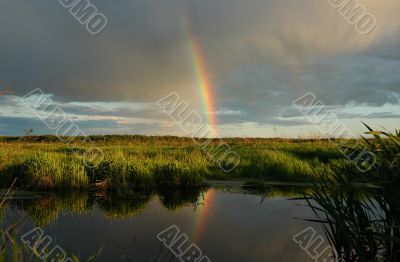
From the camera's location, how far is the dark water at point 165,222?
23.3ft

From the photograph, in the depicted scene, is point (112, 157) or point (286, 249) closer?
point (286, 249)

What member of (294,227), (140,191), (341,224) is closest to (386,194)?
(341,224)

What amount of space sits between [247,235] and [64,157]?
7977 millimetres

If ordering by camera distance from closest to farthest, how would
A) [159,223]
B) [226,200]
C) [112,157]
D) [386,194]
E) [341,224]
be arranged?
[386,194], [341,224], [159,223], [226,200], [112,157]

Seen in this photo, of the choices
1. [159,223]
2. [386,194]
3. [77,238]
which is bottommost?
[77,238]

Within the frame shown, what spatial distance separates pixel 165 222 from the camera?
8.98 m

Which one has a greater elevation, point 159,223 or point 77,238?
point 159,223

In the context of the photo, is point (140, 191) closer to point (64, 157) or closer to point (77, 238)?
point (64, 157)

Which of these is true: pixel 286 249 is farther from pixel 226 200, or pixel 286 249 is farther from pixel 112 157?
pixel 112 157

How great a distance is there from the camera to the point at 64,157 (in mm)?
13961

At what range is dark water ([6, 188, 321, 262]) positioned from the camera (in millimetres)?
7090

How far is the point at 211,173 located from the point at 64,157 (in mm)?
5389

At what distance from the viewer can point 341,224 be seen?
14.2ft

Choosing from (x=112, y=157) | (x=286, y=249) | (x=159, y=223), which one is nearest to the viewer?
(x=286, y=249)
